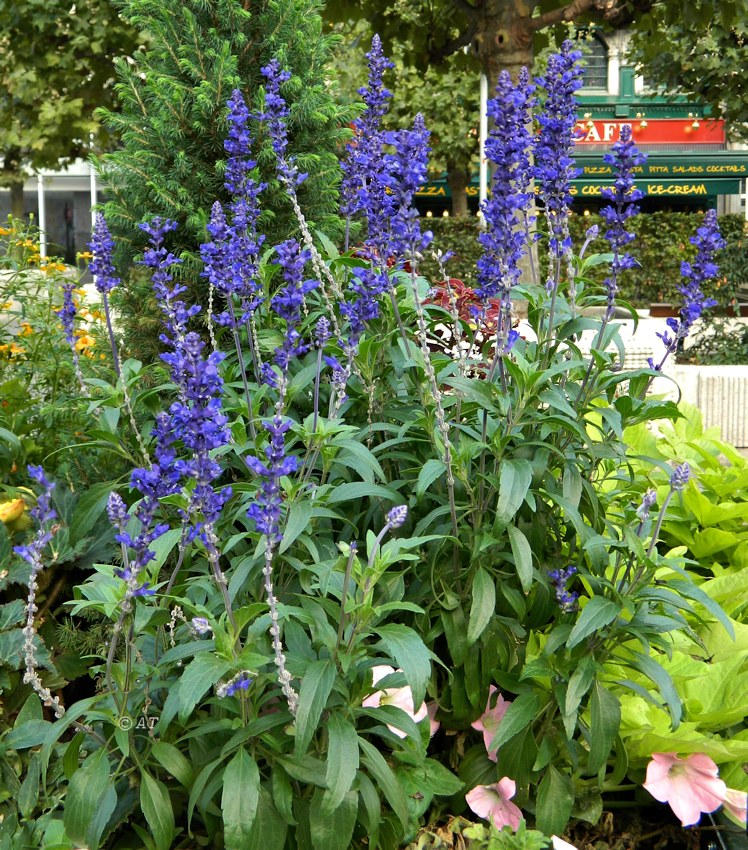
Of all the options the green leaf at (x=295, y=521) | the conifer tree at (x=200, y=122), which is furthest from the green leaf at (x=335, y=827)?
the conifer tree at (x=200, y=122)

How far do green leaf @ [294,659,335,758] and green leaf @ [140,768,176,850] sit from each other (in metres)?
0.37

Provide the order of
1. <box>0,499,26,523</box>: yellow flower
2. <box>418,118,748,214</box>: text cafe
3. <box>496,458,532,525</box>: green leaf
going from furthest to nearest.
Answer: <box>418,118,748,214</box>: text cafe → <box>0,499,26,523</box>: yellow flower → <box>496,458,532,525</box>: green leaf

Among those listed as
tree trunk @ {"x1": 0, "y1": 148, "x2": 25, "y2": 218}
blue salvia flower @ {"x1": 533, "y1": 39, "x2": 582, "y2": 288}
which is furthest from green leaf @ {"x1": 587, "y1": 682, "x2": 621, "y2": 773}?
tree trunk @ {"x1": 0, "y1": 148, "x2": 25, "y2": 218}

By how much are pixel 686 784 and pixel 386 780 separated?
880 mm

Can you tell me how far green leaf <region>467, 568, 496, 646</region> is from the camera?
2.40 m

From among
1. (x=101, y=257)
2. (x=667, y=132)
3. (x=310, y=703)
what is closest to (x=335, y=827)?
(x=310, y=703)

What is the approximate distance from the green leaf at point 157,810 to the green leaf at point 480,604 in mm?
799

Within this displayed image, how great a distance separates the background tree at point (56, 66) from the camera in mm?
11234

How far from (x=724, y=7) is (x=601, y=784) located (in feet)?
25.7

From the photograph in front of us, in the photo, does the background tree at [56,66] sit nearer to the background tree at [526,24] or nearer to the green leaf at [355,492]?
the background tree at [526,24]

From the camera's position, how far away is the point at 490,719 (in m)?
2.68

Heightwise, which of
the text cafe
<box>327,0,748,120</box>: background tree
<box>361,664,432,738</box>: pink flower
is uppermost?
the text cafe

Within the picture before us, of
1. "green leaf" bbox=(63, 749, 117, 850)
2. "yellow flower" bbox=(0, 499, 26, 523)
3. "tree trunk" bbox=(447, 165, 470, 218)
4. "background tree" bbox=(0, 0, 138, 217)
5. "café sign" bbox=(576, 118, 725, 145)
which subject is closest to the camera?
"green leaf" bbox=(63, 749, 117, 850)

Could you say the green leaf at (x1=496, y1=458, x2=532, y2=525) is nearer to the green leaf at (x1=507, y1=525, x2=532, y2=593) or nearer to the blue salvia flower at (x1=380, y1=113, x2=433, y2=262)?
the green leaf at (x1=507, y1=525, x2=532, y2=593)
